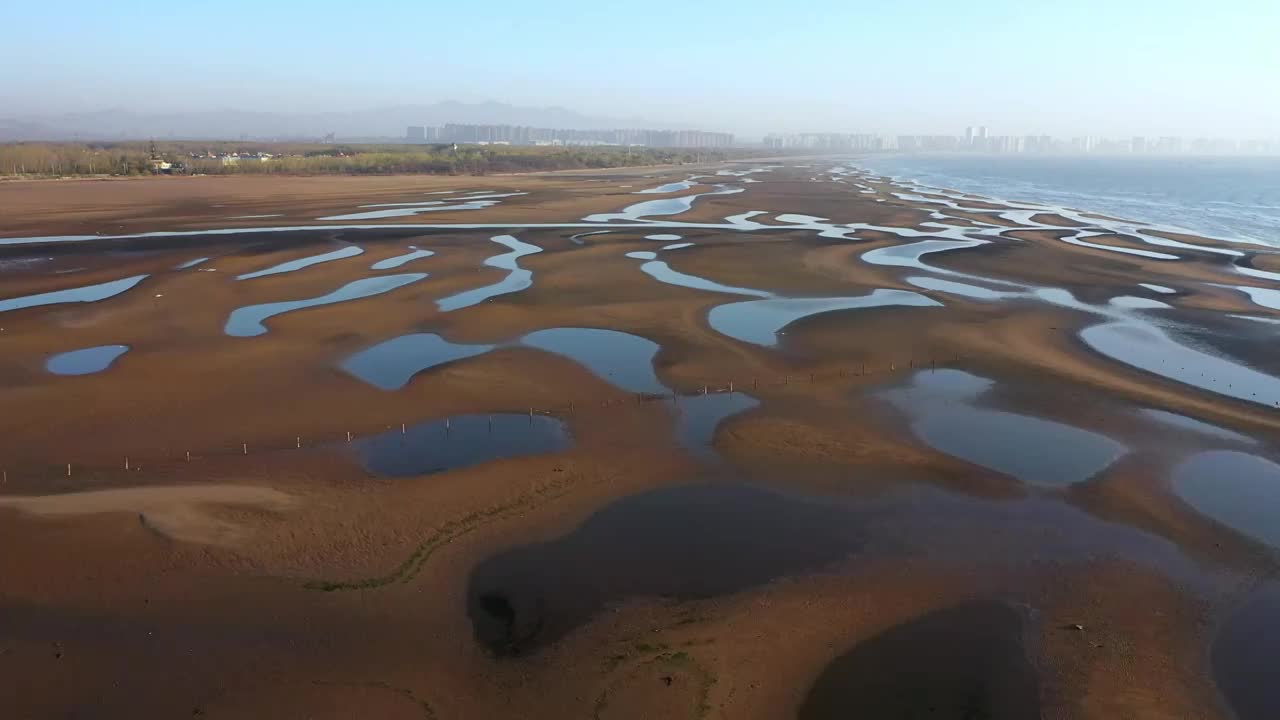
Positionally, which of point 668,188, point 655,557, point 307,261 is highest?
point 668,188

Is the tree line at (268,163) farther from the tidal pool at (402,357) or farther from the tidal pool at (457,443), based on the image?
the tidal pool at (457,443)

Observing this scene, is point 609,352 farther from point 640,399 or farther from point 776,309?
point 776,309

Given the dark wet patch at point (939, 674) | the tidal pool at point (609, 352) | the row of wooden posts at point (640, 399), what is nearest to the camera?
the dark wet patch at point (939, 674)

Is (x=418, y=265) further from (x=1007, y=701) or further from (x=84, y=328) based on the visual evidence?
(x=1007, y=701)

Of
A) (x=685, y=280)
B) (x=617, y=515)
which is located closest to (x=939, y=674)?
(x=617, y=515)

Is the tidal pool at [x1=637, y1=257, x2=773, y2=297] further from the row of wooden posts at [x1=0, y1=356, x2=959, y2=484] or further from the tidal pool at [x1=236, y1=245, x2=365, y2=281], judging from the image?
the tidal pool at [x1=236, y1=245, x2=365, y2=281]

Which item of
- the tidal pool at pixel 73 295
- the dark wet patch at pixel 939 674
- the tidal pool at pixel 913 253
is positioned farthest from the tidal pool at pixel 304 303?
the tidal pool at pixel 913 253
